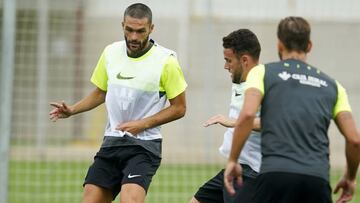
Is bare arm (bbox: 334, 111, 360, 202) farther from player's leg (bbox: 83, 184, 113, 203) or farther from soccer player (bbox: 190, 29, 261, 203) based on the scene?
player's leg (bbox: 83, 184, 113, 203)

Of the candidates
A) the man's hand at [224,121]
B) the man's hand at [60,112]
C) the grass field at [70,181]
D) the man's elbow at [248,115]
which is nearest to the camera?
the man's elbow at [248,115]

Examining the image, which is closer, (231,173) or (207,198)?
(231,173)

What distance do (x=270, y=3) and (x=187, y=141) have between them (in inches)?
95.7

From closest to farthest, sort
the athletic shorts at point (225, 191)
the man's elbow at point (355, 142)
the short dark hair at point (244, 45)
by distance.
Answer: the man's elbow at point (355, 142), the athletic shorts at point (225, 191), the short dark hair at point (244, 45)

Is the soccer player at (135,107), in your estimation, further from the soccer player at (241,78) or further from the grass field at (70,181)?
the grass field at (70,181)

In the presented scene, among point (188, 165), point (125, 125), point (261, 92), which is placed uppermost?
point (261, 92)

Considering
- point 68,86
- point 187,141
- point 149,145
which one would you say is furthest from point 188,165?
point 149,145

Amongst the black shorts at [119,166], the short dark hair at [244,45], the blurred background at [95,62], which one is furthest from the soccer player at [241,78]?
the blurred background at [95,62]

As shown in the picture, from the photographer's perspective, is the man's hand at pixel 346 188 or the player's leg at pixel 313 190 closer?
the player's leg at pixel 313 190

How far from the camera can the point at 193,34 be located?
18141mm

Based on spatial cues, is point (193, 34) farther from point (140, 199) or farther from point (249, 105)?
point (249, 105)

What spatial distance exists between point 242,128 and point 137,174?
2005 mm

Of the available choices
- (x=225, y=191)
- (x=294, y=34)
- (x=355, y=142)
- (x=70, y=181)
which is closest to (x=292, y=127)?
(x=355, y=142)

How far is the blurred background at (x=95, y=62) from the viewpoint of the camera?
620 inches
